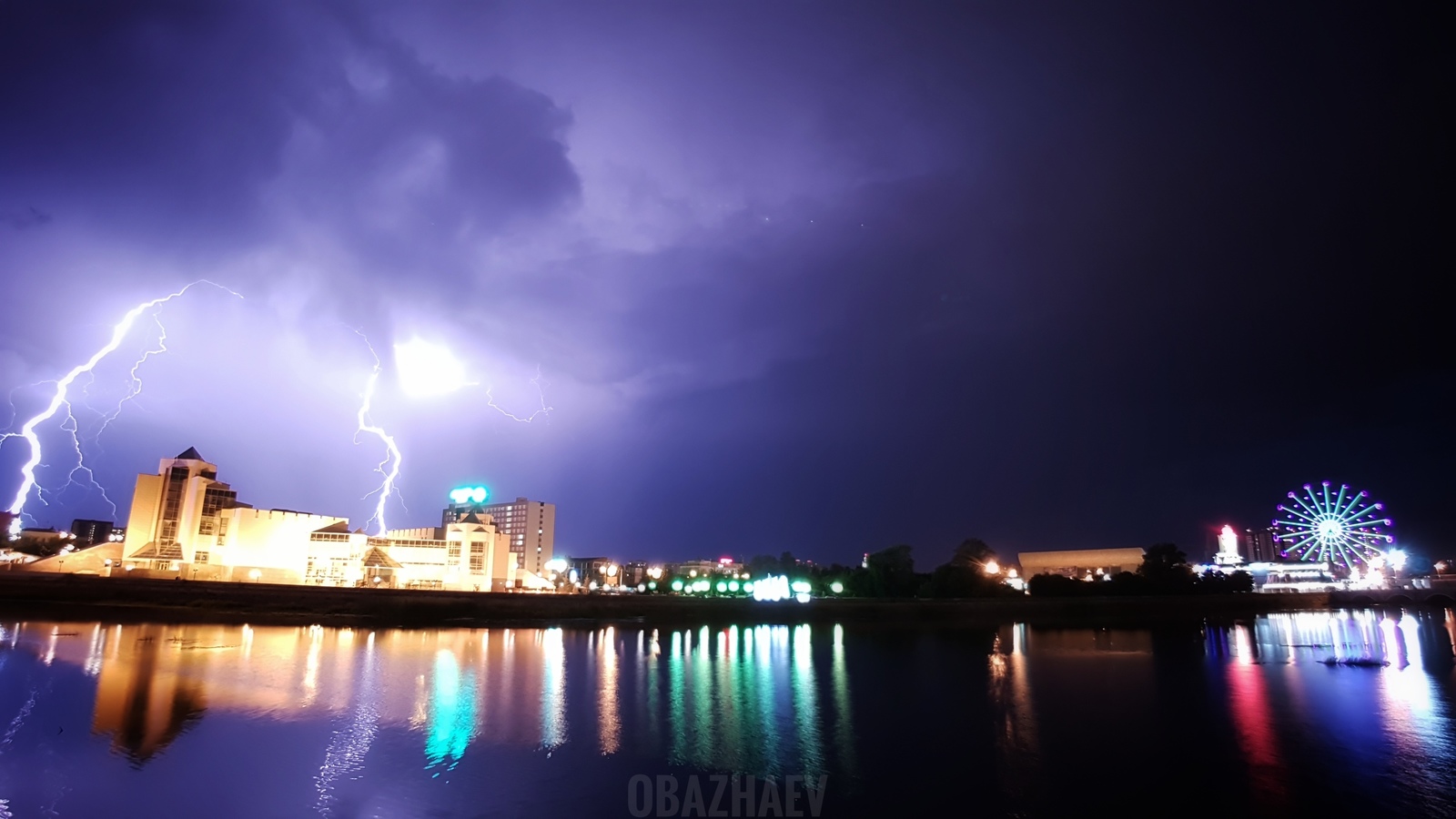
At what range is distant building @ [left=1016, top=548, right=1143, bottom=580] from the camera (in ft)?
449

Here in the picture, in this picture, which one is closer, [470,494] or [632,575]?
[470,494]

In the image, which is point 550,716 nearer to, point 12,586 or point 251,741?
point 251,741

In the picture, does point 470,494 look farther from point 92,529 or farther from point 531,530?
point 92,529

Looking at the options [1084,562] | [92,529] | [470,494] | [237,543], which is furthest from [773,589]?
[92,529]

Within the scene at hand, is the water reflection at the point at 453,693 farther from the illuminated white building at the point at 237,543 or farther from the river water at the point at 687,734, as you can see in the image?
the illuminated white building at the point at 237,543

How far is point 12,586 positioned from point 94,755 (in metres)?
56.4

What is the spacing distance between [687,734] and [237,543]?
225ft

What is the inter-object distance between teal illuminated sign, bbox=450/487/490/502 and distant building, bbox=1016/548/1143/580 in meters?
98.9

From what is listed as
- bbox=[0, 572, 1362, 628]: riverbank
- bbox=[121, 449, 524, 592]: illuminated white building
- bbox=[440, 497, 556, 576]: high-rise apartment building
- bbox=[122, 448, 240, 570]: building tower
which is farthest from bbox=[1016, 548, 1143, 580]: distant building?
bbox=[122, 448, 240, 570]: building tower

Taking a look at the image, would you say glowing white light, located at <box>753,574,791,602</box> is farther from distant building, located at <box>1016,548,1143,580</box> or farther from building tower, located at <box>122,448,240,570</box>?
distant building, located at <box>1016,548,1143,580</box>

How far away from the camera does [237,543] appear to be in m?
70.4

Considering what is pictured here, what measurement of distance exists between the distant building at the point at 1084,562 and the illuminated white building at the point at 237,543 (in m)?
111

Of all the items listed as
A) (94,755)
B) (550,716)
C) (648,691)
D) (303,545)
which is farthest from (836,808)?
(303,545)

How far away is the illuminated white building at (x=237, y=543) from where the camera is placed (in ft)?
228
